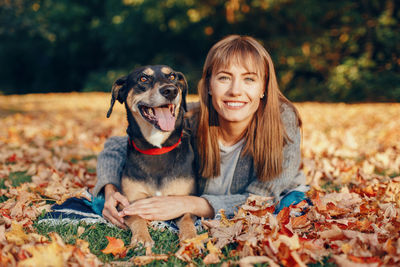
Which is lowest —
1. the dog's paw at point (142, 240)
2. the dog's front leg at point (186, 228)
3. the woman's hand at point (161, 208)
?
the dog's paw at point (142, 240)

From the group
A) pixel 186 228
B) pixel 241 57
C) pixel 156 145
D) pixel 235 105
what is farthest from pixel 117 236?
pixel 241 57

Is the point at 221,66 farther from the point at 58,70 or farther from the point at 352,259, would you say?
the point at 58,70

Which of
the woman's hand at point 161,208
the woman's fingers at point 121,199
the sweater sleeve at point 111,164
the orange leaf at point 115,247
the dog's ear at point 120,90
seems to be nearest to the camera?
the orange leaf at point 115,247

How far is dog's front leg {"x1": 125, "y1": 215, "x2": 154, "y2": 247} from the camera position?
2.55m

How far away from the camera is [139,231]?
8.77 ft

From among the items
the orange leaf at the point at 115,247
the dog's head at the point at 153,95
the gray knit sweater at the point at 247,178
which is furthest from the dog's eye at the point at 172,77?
the orange leaf at the point at 115,247

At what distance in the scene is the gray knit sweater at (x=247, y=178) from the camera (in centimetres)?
323

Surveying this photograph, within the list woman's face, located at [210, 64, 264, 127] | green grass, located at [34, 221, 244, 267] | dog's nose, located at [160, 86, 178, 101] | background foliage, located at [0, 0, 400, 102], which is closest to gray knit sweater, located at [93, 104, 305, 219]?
woman's face, located at [210, 64, 264, 127]

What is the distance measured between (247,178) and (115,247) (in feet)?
4.94

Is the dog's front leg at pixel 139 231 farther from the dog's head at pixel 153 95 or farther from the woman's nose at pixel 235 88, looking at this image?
the woman's nose at pixel 235 88

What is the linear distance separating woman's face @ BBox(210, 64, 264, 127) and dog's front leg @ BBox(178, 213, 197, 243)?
38.9 inches

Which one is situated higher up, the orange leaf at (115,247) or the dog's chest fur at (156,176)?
the dog's chest fur at (156,176)

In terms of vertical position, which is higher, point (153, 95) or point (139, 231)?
point (153, 95)

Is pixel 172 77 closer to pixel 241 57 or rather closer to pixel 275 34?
pixel 241 57
